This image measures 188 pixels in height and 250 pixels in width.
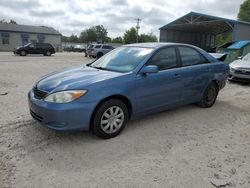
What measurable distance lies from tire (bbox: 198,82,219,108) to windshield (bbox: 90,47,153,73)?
193 centimetres

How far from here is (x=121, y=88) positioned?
393 centimetres

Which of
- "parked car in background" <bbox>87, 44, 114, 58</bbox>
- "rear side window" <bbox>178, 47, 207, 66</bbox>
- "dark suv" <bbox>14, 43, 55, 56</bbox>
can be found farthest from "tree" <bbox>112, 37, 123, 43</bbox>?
"rear side window" <bbox>178, 47, 207, 66</bbox>

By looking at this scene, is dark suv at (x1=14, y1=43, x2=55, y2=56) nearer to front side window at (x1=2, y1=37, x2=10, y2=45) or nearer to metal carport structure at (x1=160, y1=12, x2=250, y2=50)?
metal carport structure at (x1=160, y1=12, x2=250, y2=50)

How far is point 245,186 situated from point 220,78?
11.5 feet

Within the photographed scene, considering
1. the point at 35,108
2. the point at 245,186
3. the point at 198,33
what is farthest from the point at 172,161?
the point at 198,33

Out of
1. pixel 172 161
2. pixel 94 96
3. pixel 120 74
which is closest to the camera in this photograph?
pixel 172 161

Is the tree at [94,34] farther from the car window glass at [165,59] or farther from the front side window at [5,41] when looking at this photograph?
the car window glass at [165,59]

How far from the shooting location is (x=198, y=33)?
1416 inches

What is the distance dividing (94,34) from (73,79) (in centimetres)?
8449

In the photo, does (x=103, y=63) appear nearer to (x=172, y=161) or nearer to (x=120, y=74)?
(x=120, y=74)

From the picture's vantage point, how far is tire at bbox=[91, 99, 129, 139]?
3.77 meters

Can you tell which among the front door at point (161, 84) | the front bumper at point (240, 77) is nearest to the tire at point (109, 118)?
the front door at point (161, 84)

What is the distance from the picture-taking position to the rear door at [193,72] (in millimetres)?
5035

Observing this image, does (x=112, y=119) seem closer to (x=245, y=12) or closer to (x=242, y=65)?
(x=242, y=65)
